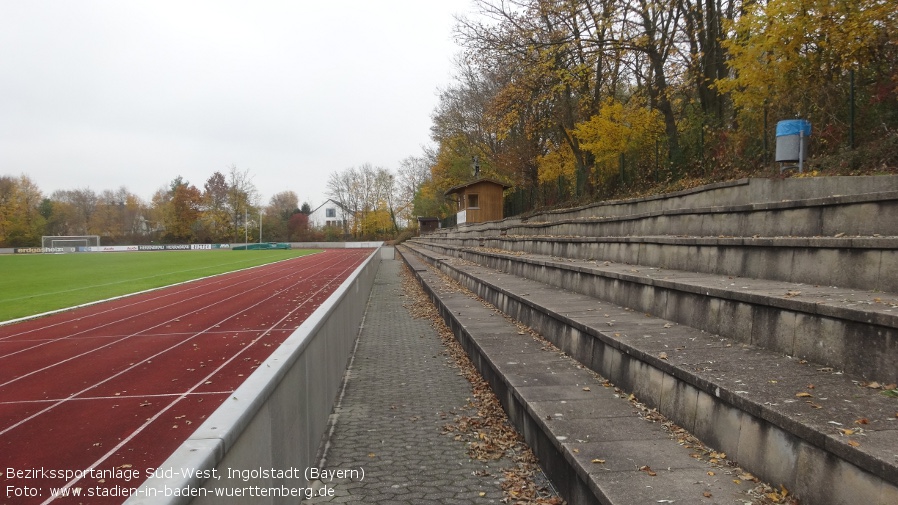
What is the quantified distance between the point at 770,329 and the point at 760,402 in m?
1.30

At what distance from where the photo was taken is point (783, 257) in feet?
18.0

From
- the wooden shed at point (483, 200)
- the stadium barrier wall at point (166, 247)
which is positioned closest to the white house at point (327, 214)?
the stadium barrier wall at point (166, 247)

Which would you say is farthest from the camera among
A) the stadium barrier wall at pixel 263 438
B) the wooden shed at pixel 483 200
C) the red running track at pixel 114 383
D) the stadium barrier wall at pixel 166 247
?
the stadium barrier wall at pixel 166 247

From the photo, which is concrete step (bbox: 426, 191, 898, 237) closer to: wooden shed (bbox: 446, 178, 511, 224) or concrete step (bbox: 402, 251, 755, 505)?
concrete step (bbox: 402, 251, 755, 505)

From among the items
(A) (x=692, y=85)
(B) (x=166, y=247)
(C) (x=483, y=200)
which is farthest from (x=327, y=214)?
(A) (x=692, y=85)

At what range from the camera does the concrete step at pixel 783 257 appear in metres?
4.34

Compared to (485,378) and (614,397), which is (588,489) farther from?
(485,378)

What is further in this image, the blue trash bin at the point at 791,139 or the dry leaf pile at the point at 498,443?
the blue trash bin at the point at 791,139

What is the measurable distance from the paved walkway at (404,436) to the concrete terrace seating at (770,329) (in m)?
0.96

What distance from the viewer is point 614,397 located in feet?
15.9

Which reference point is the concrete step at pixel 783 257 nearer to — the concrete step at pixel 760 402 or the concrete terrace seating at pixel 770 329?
the concrete terrace seating at pixel 770 329

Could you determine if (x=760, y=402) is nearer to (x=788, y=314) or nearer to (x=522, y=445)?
(x=788, y=314)

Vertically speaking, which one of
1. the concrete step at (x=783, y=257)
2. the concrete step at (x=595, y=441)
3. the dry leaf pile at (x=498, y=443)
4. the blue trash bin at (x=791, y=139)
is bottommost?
the dry leaf pile at (x=498, y=443)

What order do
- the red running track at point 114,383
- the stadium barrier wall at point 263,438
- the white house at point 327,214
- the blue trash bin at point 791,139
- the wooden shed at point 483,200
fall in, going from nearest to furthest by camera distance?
the stadium barrier wall at point 263,438 < the red running track at point 114,383 < the blue trash bin at point 791,139 < the wooden shed at point 483,200 < the white house at point 327,214
